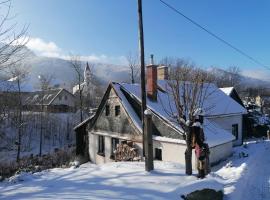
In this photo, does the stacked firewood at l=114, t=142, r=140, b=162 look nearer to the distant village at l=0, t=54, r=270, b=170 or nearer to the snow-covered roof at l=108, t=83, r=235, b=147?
the distant village at l=0, t=54, r=270, b=170

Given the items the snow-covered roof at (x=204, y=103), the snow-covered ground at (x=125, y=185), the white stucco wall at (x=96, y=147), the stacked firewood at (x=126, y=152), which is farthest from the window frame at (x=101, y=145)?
the snow-covered ground at (x=125, y=185)

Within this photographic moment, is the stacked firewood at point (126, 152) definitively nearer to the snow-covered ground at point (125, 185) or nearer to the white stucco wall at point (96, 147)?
the white stucco wall at point (96, 147)

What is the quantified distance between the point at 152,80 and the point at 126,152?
4.90 meters

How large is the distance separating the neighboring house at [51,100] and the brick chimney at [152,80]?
3678cm

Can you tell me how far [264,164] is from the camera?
16.2 metres

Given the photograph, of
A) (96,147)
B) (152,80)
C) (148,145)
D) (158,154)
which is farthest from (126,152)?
(148,145)

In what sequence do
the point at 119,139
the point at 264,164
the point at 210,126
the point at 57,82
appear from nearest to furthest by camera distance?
the point at 264,164, the point at 210,126, the point at 119,139, the point at 57,82

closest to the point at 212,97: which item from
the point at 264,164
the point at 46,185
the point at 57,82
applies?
the point at 264,164

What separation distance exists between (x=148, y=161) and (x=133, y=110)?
501 inches

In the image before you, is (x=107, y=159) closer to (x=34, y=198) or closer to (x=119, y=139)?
(x=119, y=139)

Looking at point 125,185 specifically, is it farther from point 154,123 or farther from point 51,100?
point 51,100

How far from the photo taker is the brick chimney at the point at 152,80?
22156 mm

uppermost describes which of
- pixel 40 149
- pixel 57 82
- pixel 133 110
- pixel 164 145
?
pixel 57 82

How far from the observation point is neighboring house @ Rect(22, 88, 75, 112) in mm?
58688
